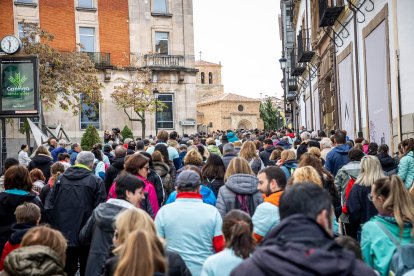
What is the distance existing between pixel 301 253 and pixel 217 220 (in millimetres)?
2853

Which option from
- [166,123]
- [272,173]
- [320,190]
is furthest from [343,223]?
[166,123]

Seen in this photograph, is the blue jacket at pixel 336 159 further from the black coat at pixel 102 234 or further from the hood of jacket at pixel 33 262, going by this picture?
the hood of jacket at pixel 33 262

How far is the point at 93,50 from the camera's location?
4147cm

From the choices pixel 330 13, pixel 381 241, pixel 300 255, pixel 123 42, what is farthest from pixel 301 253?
pixel 123 42

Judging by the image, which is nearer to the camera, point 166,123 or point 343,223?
point 343,223

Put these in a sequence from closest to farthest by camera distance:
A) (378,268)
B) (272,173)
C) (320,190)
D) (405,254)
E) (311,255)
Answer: (311,255)
(320,190)
(405,254)
(378,268)
(272,173)

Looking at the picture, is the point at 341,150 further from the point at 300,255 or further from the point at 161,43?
the point at 161,43

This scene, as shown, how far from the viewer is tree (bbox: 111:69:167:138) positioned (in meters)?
38.7

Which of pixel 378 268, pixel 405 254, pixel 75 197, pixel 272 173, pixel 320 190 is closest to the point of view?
pixel 320 190

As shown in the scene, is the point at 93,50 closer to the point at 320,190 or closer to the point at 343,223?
the point at 343,223

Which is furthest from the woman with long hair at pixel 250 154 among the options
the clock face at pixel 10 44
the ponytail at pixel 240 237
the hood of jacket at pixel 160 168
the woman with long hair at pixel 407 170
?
the clock face at pixel 10 44

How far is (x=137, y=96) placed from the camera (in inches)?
1556

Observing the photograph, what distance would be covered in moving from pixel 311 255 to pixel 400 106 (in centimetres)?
1133

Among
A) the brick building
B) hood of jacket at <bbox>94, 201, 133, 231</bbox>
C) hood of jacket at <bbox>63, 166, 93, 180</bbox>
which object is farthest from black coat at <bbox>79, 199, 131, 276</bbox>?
the brick building
